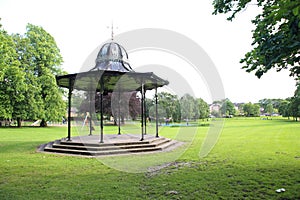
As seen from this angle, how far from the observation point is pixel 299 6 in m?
2.11

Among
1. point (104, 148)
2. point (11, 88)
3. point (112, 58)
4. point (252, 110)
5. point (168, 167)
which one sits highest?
point (11, 88)

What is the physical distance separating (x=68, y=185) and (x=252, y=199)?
392cm

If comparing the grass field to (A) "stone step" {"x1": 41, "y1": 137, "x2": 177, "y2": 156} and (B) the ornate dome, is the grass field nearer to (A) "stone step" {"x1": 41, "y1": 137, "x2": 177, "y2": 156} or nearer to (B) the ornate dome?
(A) "stone step" {"x1": 41, "y1": 137, "x2": 177, "y2": 156}

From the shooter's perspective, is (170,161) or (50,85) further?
(50,85)

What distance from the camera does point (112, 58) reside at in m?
11.7

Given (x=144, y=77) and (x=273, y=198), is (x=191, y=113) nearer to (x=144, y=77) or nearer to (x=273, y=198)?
(x=144, y=77)

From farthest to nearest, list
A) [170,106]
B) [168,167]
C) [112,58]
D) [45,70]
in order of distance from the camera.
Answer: [170,106]
[45,70]
[112,58]
[168,167]

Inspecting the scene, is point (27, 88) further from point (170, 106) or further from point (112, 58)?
point (170, 106)

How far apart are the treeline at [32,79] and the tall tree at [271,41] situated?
84.5 feet

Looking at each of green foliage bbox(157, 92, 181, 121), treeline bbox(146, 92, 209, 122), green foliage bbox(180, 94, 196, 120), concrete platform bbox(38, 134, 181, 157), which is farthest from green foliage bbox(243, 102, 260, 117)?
concrete platform bbox(38, 134, 181, 157)

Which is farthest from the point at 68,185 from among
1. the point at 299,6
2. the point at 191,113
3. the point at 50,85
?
the point at 191,113

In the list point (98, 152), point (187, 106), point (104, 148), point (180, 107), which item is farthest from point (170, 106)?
point (98, 152)

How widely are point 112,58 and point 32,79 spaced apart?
68.2 ft

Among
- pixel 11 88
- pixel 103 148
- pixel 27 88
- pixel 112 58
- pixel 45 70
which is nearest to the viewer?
pixel 103 148
